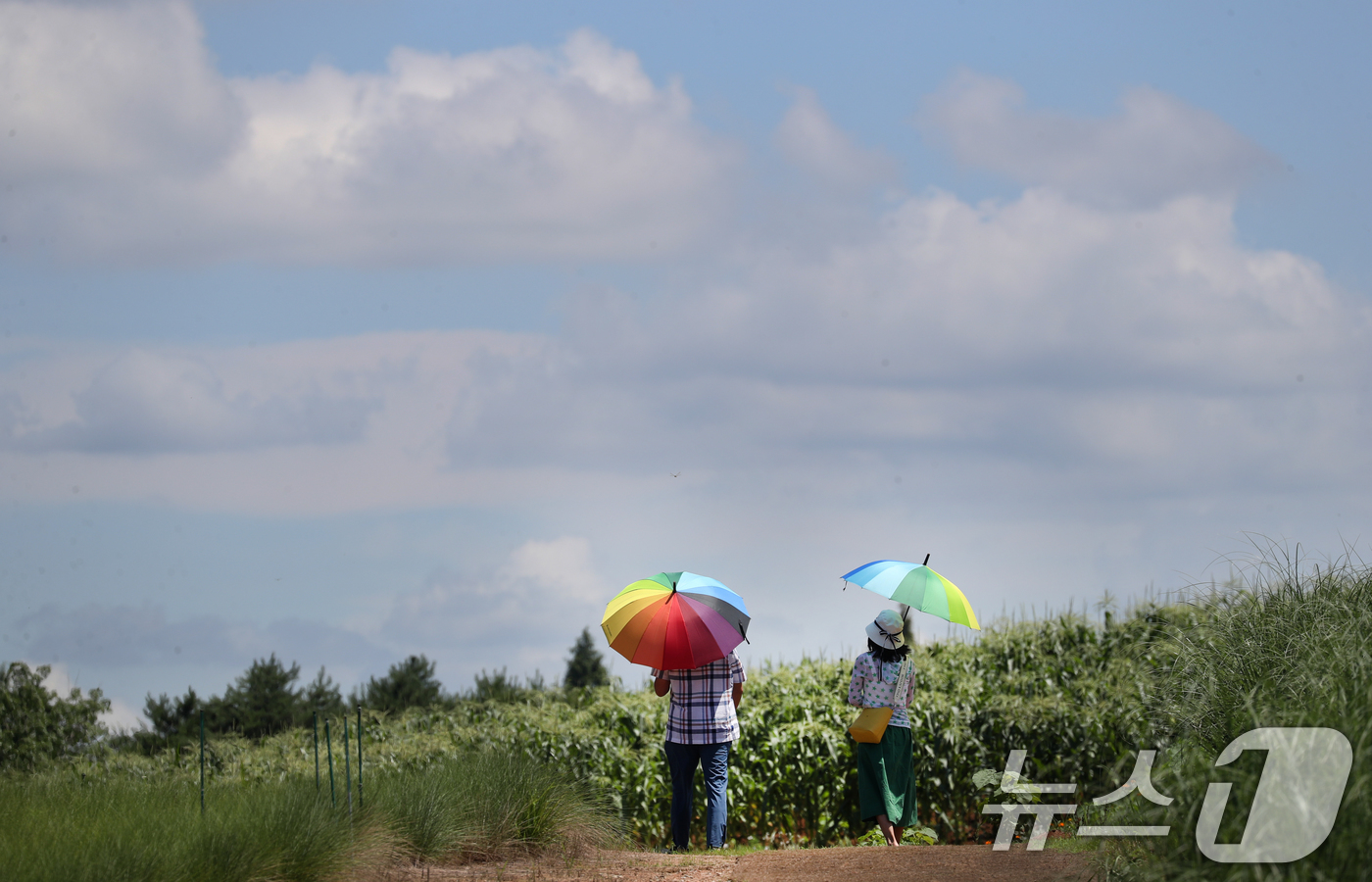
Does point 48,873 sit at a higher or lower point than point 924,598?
lower

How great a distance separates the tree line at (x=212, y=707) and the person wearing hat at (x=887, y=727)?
19.4 feet

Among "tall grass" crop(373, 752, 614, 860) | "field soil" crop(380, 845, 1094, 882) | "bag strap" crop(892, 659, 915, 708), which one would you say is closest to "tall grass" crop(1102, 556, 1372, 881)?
"field soil" crop(380, 845, 1094, 882)

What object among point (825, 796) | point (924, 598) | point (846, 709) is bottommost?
point (825, 796)

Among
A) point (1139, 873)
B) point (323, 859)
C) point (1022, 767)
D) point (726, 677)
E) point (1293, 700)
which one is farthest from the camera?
point (1022, 767)

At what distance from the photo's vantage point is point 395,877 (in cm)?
734

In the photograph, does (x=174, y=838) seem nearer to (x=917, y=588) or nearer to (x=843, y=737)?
(x=917, y=588)

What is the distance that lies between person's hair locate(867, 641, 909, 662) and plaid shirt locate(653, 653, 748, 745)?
1084mm

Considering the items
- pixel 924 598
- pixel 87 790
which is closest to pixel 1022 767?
pixel 924 598

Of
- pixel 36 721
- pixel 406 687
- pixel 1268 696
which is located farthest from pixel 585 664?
pixel 1268 696

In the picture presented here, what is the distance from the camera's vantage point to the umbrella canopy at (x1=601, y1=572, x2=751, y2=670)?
8.97 m

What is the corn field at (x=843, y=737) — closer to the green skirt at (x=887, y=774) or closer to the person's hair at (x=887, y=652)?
the green skirt at (x=887, y=774)

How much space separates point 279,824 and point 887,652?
14.8 ft

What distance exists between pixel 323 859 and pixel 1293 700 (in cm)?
536

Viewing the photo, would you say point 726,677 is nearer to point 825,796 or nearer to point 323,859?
point 825,796
